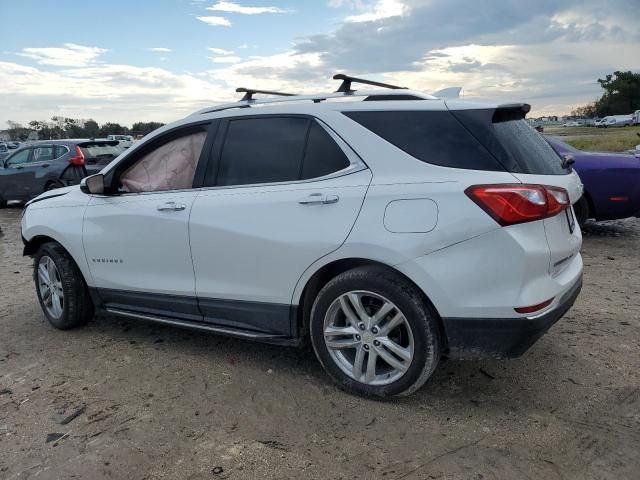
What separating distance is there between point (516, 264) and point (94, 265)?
3.18m

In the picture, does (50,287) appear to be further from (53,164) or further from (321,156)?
(53,164)

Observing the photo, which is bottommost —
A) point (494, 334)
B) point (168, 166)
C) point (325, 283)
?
point (494, 334)

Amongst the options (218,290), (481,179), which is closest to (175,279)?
(218,290)

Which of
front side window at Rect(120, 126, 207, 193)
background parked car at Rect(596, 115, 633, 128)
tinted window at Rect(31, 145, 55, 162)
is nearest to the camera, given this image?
front side window at Rect(120, 126, 207, 193)

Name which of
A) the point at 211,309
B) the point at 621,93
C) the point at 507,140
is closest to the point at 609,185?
the point at 507,140

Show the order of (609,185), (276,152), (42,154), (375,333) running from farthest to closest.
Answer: (42,154), (609,185), (276,152), (375,333)

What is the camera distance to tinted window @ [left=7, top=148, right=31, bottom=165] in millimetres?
13164

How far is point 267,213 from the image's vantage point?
3500 mm

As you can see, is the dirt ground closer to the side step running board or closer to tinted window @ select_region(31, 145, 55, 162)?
the side step running board

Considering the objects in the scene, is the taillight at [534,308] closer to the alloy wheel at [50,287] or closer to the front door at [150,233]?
the front door at [150,233]

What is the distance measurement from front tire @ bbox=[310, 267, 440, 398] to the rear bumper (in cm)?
11

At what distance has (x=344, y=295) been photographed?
129 inches

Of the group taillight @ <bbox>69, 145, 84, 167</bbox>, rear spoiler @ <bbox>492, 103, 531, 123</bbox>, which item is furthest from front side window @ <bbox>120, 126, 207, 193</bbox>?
taillight @ <bbox>69, 145, 84, 167</bbox>

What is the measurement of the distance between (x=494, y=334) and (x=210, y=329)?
74.3 inches
